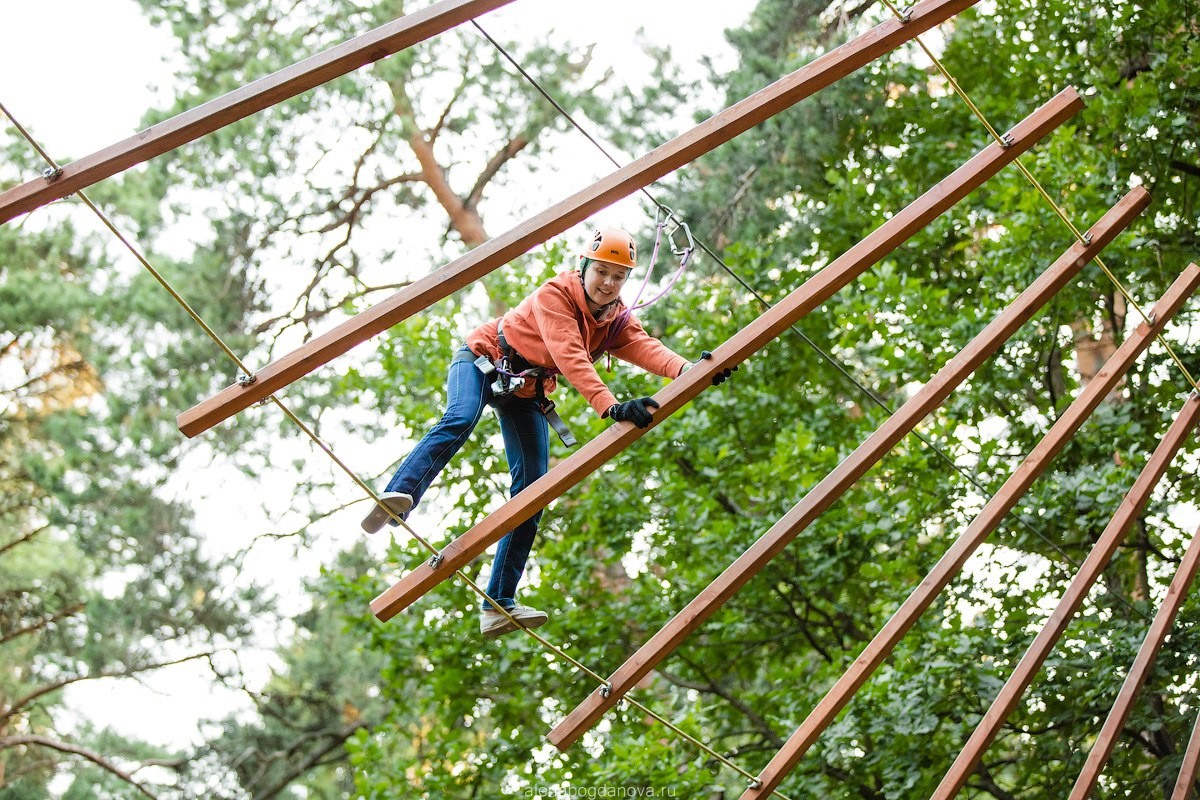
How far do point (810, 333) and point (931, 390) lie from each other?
16.7ft

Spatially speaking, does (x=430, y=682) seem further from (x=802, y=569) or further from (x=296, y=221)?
(x=296, y=221)

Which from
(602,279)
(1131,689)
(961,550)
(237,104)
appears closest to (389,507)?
(602,279)

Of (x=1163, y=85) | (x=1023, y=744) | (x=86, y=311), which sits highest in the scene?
(x=86, y=311)

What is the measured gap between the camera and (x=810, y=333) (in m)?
9.20

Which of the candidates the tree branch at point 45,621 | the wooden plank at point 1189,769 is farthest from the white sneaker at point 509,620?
the tree branch at point 45,621

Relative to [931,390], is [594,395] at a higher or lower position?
lower

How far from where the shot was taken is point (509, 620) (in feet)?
12.7

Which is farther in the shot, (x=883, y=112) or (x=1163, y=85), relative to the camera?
(x=883, y=112)

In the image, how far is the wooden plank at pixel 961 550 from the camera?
4383 mm

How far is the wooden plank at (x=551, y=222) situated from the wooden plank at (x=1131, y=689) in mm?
3067

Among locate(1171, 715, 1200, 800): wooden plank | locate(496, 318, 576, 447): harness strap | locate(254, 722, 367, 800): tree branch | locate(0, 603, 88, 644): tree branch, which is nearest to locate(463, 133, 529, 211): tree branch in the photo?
locate(254, 722, 367, 800): tree branch

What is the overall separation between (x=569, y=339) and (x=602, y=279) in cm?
22

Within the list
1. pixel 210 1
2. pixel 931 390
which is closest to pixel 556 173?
pixel 210 1

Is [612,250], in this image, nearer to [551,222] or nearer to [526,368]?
[526,368]
